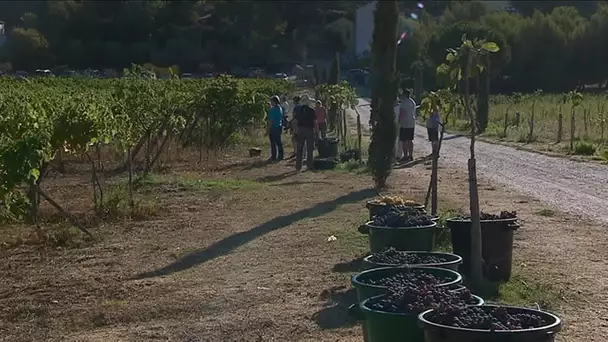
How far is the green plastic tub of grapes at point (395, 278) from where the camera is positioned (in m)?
6.69

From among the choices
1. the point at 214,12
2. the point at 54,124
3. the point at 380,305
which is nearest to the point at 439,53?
the point at 214,12

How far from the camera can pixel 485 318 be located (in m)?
5.32

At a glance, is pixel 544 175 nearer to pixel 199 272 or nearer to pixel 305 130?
pixel 305 130

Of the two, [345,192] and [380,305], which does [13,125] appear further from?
[380,305]

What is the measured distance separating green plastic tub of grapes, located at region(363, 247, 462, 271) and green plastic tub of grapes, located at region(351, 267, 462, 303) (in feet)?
0.65

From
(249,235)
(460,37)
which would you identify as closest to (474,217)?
(249,235)

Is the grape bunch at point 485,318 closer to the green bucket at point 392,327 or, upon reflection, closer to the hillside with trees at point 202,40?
the green bucket at point 392,327

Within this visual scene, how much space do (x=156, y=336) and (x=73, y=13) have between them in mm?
54807

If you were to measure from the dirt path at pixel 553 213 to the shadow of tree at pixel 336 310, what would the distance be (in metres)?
1.72

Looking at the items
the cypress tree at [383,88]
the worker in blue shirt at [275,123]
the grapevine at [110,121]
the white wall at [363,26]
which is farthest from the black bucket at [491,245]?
the white wall at [363,26]

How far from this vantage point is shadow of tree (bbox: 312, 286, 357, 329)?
8.45 meters

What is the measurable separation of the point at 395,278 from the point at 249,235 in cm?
650

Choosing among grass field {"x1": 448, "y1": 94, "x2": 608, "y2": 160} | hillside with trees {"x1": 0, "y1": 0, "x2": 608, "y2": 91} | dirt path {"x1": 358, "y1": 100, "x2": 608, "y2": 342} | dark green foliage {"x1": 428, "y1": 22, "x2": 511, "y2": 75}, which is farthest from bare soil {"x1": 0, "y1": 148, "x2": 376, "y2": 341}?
hillside with trees {"x1": 0, "y1": 0, "x2": 608, "y2": 91}

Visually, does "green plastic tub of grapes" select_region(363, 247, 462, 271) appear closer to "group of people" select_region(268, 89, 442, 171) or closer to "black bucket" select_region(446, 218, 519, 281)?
"black bucket" select_region(446, 218, 519, 281)
